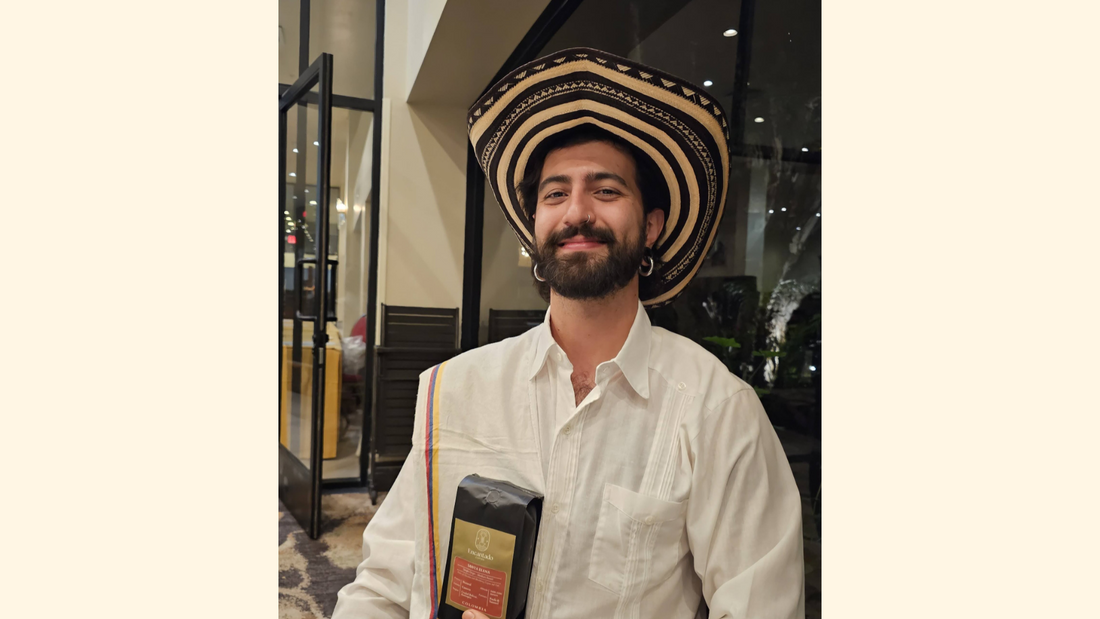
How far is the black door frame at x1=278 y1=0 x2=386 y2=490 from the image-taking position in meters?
2.29

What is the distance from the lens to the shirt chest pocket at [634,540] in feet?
3.13

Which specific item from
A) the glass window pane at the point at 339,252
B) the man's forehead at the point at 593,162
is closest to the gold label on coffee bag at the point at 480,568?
the man's forehead at the point at 593,162

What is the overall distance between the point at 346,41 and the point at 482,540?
2.16 metres

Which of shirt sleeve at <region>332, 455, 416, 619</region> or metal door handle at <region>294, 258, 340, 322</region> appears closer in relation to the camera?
shirt sleeve at <region>332, 455, 416, 619</region>

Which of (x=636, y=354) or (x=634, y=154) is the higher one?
(x=634, y=154)

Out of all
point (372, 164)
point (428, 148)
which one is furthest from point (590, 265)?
point (372, 164)

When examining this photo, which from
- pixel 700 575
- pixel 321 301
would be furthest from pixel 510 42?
pixel 700 575

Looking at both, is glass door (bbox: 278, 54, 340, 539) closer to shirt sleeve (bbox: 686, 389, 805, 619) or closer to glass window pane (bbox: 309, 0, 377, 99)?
glass window pane (bbox: 309, 0, 377, 99)

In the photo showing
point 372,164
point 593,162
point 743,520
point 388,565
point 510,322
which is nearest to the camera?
point 743,520

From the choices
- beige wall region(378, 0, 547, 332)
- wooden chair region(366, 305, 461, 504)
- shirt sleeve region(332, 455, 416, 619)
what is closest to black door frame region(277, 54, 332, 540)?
beige wall region(378, 0, 547, 332)

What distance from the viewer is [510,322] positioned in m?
1.90

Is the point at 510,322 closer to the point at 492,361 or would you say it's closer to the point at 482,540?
the point at 492,361

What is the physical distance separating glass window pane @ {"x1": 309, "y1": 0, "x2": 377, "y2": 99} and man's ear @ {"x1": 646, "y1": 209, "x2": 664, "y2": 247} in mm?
1786
